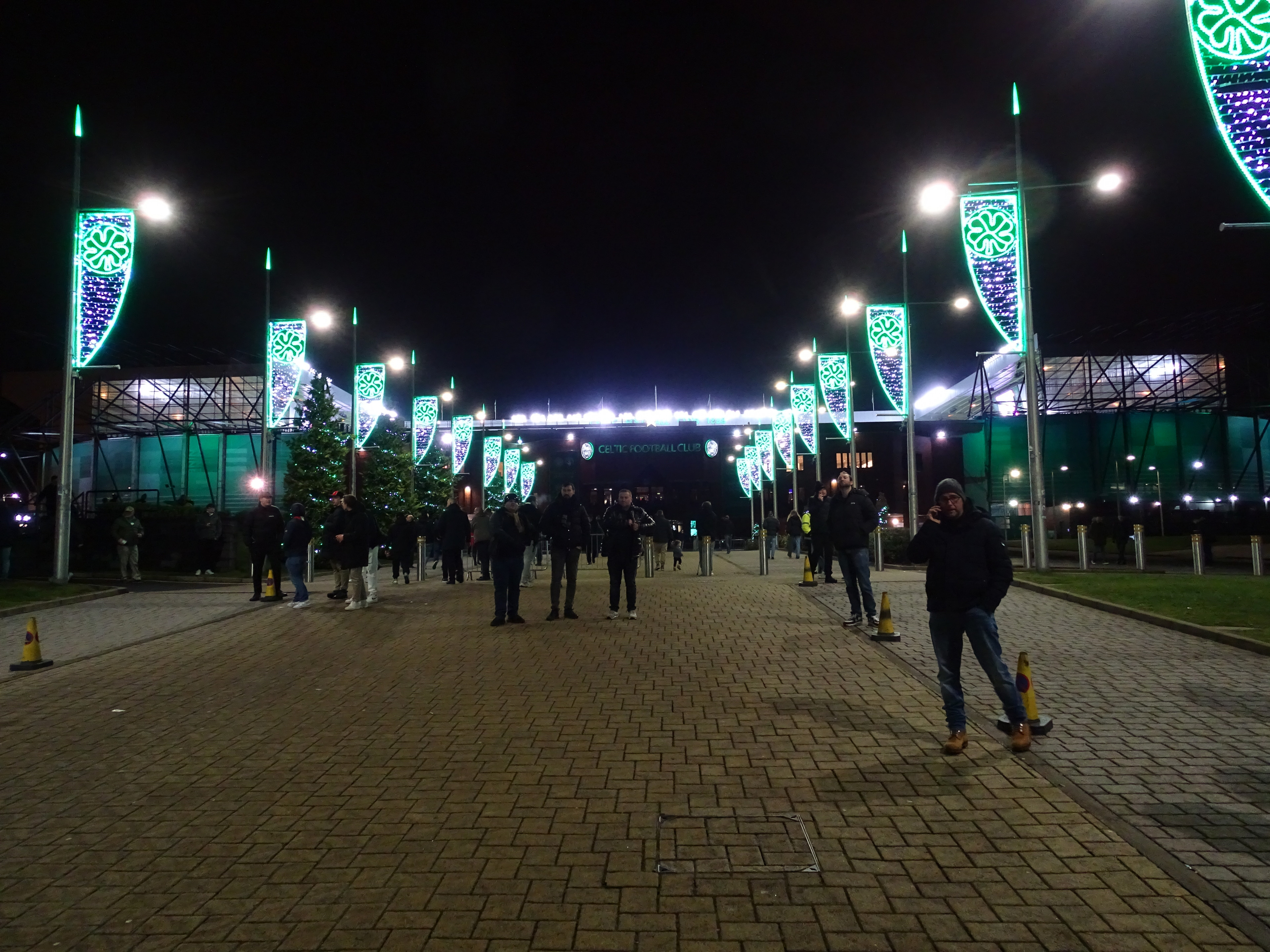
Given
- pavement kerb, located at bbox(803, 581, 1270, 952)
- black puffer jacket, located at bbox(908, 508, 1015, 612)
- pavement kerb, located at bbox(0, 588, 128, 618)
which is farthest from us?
pavement kerb, located at bbox(0, 588, 128, 618)

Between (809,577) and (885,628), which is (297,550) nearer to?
(885,628)

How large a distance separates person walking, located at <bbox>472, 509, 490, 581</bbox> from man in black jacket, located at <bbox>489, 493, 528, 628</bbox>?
702 cm

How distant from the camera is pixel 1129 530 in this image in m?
31.7

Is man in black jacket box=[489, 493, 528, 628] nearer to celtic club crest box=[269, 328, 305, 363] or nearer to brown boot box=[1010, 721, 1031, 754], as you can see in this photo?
brown boot box=[1010, 721, 1031, 754]

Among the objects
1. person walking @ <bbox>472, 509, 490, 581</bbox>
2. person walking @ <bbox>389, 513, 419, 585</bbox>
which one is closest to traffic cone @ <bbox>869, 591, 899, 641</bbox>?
person walking @ <bbox>472, 509, 490, 581</bbox>

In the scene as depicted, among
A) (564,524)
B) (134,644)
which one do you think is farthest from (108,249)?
(564,524)

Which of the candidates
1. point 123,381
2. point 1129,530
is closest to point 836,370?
point 1129,530

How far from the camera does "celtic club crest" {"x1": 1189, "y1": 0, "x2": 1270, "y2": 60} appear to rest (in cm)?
776

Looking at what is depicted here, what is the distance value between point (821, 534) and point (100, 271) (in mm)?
13777

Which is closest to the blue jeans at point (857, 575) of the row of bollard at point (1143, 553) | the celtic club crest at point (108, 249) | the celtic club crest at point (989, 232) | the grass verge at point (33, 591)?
the celtic club crest at point (989, 232)

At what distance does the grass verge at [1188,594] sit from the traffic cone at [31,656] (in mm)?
12686

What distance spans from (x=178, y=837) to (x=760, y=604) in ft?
33.9

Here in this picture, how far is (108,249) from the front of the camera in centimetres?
1523

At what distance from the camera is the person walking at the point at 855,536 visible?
10508 millimetres
